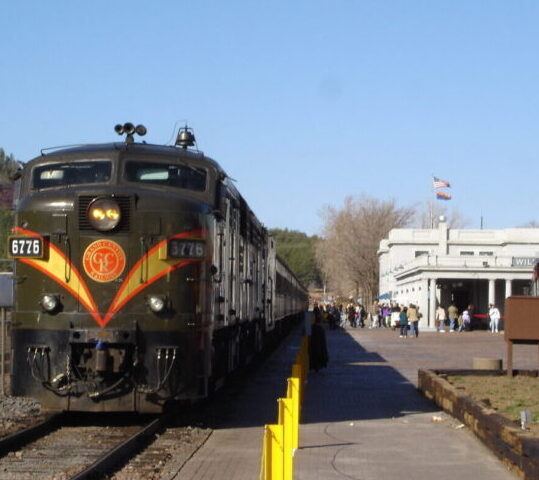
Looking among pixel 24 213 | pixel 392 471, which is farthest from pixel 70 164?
pixel 392 471

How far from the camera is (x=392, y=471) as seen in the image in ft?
35.4

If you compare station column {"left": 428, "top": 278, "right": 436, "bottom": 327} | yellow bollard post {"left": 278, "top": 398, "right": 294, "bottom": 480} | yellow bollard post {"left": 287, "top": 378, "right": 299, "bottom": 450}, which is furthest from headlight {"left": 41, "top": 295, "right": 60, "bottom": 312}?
station column {"left": 428, "top": 278, "right": 436, "bottom": 327}

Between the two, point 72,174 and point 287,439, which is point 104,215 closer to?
point 72,174

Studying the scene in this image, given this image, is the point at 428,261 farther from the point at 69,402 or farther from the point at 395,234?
the point at 69,402

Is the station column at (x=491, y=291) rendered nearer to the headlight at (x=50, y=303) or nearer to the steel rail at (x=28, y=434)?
the steel rail at (x=28, y=434)

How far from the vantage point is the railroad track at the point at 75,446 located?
1066 centimetres

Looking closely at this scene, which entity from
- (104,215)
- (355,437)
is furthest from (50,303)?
Result: (355,437)

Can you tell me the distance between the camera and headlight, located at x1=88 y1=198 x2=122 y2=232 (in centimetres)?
1316

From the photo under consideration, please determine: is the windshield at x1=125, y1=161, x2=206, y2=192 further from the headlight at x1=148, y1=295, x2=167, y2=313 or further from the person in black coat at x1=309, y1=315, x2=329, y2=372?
the person in black coat at x1=309, y1=315, x2=329, y2=372

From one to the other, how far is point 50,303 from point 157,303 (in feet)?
4.33

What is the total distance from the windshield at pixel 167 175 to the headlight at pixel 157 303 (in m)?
1.71

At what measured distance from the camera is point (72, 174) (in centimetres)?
1398

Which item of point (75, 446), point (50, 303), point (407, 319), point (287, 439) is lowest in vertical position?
point (75, 446)

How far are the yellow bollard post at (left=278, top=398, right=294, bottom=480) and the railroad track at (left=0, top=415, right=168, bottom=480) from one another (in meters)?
1.96
